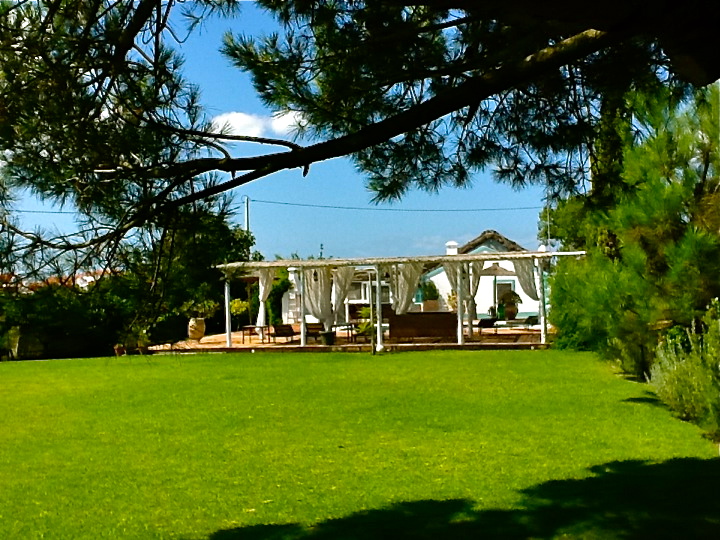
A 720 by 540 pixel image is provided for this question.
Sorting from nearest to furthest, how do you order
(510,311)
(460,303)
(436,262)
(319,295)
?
(460,303)
(436,262)
(319,295)
(510,311)

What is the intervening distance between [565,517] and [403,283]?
680 inches

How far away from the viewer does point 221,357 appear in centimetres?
1927

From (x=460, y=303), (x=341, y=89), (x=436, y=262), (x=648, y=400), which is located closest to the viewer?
(x=341, y=89)

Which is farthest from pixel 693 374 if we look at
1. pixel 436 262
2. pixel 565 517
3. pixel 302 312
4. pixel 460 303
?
pixel 302 312

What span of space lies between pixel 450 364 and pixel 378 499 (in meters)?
Result: 10.1

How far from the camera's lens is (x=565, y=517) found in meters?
5.13

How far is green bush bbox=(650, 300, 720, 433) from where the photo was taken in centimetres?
776

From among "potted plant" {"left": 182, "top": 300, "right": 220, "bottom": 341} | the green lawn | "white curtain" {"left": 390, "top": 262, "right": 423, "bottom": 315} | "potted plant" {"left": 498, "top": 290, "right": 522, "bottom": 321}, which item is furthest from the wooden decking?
"potted plant" {"left": 182, "top": 300, "right": 220, "bottom": 341}

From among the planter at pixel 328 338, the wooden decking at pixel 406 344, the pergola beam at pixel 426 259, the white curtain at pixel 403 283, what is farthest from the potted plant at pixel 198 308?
the white curtain at pixel 403 283

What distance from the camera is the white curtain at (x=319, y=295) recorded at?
2275cm

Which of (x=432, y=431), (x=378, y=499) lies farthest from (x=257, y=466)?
(x=432, y=431)

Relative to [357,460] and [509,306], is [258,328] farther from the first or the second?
[357,460]

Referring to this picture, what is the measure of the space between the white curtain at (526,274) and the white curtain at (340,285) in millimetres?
4458

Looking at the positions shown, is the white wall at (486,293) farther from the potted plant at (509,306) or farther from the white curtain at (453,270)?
the white curtain at (453,270)
